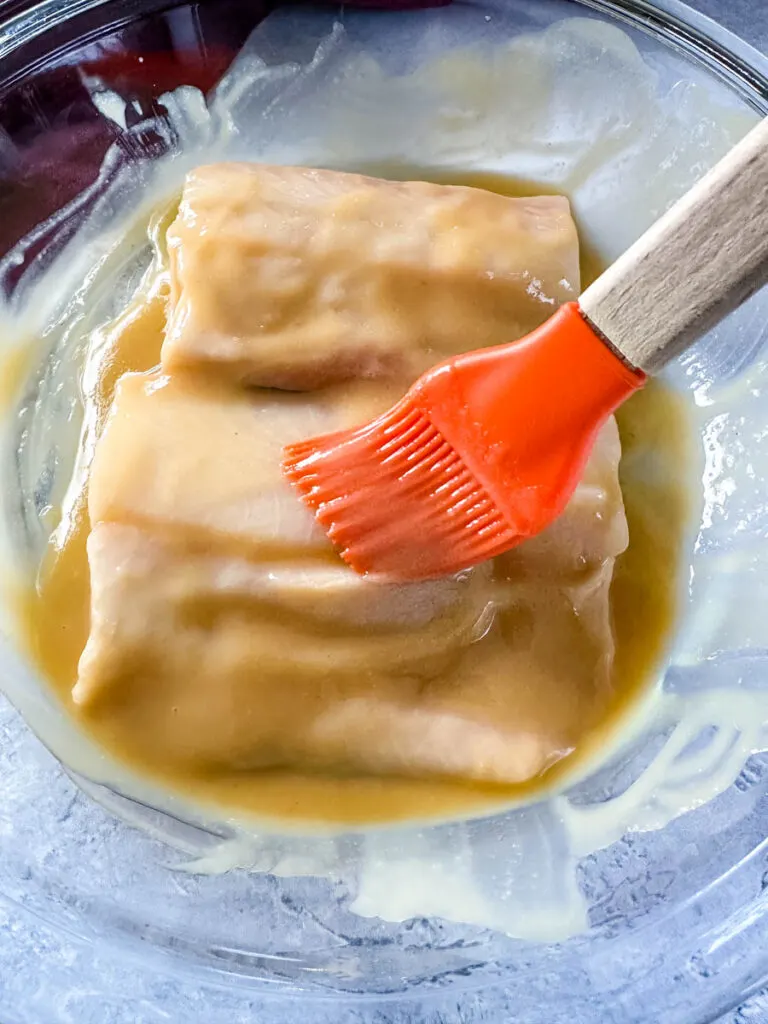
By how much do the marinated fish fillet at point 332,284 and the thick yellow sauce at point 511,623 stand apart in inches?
8.0

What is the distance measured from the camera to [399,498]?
3.63 feet

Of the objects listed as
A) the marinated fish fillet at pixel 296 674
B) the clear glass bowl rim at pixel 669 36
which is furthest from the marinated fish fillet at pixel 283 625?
the clear glass bowl rim at pixel 669 36

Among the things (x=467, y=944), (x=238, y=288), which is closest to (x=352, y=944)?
(x=467, y=944)

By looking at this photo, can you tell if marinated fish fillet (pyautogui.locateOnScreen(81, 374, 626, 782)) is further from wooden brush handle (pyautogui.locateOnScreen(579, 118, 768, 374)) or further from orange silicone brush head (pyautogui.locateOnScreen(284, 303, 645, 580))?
wooden brush handle (pyautogui.locateOnScreen(579, 118, 768, 374))

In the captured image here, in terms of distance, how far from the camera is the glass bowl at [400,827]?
1.07 meters

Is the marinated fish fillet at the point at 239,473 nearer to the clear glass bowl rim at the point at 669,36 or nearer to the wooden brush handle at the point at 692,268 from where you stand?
the wooden brush handle at the point at 692,268

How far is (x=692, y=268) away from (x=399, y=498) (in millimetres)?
437

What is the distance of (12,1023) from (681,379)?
4.23ft

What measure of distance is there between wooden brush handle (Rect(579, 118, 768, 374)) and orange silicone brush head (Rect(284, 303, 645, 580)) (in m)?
0.03

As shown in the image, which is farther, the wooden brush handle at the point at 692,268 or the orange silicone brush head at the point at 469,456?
the orange silicone brush head at the point at 469,456

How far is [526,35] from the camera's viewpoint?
146cm

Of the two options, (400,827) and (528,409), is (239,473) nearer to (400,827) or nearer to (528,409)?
(528,409)

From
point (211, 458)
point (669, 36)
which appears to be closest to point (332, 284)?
point (211, 458)

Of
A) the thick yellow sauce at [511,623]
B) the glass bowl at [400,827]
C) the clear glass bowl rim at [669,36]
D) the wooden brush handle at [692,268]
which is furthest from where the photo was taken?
the clear glass bowl rim at [669,36]
